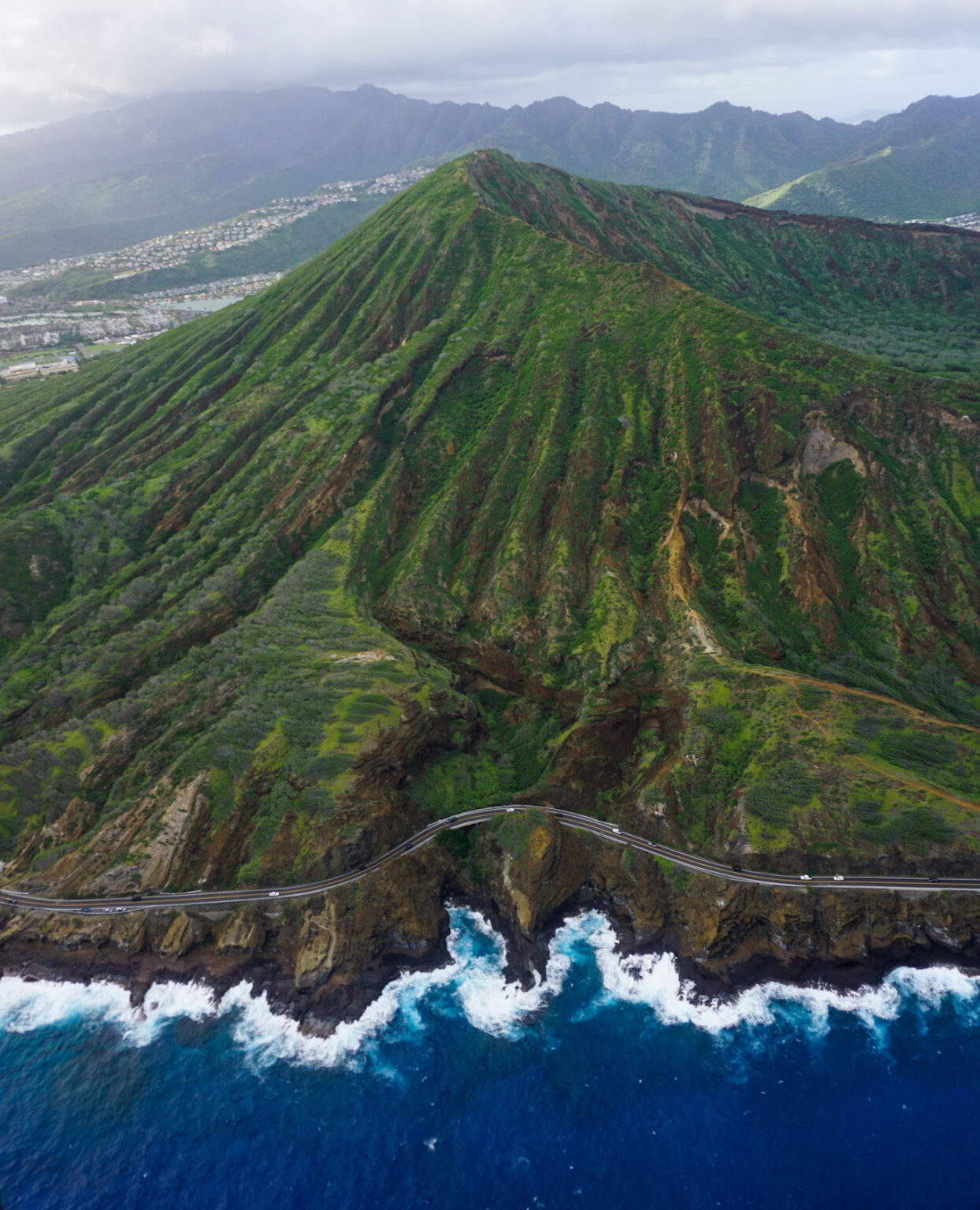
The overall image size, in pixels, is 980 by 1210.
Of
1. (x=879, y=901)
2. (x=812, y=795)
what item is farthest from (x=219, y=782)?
(x=879, y=901)

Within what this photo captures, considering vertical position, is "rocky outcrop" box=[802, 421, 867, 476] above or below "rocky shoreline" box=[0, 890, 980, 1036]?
above

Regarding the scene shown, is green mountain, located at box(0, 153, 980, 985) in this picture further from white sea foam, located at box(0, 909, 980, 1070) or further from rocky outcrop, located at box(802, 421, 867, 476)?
white sea foam, located at box(0, 909, 980, 1070)

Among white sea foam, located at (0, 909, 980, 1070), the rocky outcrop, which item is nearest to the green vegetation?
the rocky outcrop

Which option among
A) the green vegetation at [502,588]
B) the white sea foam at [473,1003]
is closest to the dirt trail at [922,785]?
the green vegetation at [502,588]

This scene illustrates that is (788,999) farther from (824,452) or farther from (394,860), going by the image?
(824,452)

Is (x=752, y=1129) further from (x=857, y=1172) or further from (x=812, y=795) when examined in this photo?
(x=812, y=795)

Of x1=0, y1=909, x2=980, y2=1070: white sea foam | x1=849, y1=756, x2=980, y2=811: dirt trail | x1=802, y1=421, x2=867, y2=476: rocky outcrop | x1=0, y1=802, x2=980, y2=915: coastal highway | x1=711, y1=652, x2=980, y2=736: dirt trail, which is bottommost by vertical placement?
x1=0, y1=909, x2=980, y2=1070: white sea foam

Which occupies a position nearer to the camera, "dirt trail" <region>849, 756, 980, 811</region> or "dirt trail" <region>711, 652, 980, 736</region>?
"dirt trail" <region>849, 756, 980, 811</region>
